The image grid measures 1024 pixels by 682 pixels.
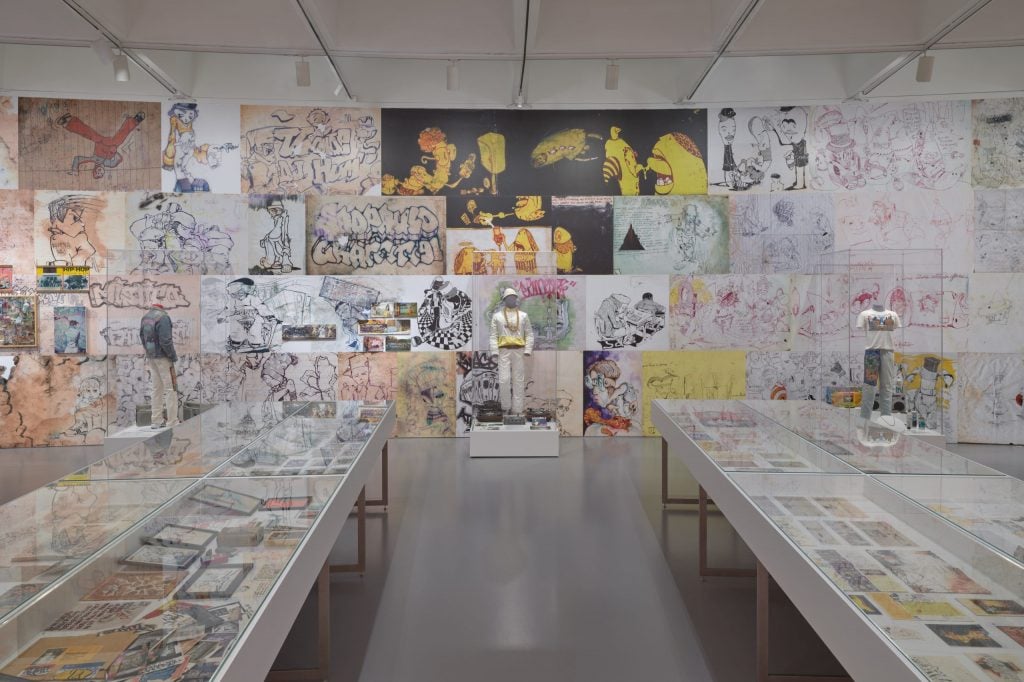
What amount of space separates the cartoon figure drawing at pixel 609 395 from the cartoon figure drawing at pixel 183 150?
239 inches

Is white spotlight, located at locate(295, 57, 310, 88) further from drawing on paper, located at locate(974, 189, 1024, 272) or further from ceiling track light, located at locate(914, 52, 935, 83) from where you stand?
drawing on paper, located at locate(974, 189, 1024, 272)

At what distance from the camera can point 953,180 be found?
8.81m

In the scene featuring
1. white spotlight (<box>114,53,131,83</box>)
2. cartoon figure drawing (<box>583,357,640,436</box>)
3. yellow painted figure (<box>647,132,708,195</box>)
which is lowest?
cartoon figure drawing (<box>583,357,640,436</box>)

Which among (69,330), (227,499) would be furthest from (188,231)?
(227,499)

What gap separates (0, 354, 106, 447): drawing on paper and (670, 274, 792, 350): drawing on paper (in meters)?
7.87

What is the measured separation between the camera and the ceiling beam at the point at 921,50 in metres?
5.93

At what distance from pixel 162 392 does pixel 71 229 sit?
11.8ft

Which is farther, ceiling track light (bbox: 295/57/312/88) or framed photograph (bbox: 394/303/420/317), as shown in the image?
framed photograph (bbox: 394/303/420/317)

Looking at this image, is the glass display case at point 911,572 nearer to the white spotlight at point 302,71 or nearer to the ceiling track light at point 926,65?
the ceiling track light at point 926,65

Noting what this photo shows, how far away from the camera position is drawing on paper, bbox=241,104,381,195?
9008 mm

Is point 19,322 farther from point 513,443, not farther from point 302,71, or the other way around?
point 513,443

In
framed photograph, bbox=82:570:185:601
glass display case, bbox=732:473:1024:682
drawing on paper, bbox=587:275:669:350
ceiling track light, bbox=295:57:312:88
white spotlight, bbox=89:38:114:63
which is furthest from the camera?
drawing on paper, bbox=587:275:669:350

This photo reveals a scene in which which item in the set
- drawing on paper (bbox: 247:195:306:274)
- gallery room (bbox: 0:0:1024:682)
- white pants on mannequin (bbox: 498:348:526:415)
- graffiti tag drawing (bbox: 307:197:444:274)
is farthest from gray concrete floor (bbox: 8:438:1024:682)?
graffiti tag drawing (bbox: 307:197:444:274)

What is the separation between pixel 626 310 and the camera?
8867 mm
